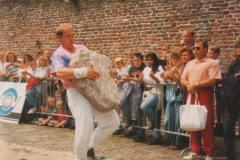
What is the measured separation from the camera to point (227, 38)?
8039 millimetres

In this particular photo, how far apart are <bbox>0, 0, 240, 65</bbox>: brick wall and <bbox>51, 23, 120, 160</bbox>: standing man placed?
4.07 m

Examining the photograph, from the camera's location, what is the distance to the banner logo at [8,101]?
9341 mm

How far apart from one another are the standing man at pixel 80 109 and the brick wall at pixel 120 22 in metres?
4.07

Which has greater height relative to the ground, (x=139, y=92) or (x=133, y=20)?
(x=133, y=20)

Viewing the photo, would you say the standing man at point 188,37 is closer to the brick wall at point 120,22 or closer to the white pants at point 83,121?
the brick wall at point 120,22

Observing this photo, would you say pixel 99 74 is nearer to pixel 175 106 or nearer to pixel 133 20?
pixel 175 106

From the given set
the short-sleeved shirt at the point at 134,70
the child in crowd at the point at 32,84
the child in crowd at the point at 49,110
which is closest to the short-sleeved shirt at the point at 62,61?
the short-sleeved shirt at the point at 134,70

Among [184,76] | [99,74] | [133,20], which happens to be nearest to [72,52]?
[99,74]

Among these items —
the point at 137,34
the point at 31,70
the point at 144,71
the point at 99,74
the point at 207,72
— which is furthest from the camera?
the point at 137,34

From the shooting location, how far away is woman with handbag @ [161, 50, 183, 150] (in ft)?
21.0

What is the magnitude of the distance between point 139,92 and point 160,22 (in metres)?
2.80

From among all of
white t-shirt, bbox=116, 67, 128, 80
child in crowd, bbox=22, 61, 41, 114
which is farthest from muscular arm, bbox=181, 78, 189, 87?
child in crowd, bbox=22, 61, 41, 114

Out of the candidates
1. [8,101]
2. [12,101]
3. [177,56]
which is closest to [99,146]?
[177,56]

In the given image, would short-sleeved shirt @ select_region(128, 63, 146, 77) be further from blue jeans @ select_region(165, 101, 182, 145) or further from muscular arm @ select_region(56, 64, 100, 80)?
muscular arm @ select_region(56, 64, 100, 80)
